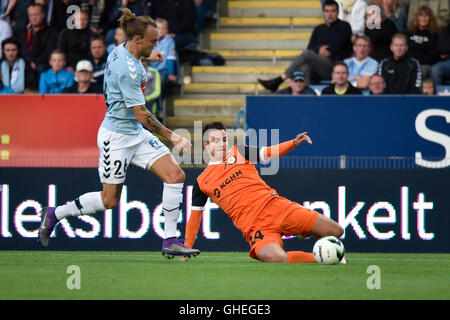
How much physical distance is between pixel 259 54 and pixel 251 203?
25.9ft

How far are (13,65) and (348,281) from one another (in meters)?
9.19

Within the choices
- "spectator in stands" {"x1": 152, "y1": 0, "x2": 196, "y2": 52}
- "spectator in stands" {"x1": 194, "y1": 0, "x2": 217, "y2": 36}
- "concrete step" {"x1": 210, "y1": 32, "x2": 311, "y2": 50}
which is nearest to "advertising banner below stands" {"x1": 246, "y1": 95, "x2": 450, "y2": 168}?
"spectator in stands" {"x1": 152, "y1": 0, "x2": 196, "y2": 52}

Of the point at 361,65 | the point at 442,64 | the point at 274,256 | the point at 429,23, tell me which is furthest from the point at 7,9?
the point at 274,256

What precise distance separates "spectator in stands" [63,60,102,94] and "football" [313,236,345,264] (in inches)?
260

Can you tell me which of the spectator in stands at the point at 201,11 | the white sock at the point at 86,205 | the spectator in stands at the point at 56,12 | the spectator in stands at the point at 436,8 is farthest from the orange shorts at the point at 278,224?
the spectator in stands at the point at 56,12

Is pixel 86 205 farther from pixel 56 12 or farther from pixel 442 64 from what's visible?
pixel 56 12

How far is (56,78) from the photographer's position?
15250 mm

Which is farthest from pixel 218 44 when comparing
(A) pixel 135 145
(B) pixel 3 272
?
(B) pixel 3 272

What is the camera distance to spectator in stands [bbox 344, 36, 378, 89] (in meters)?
14.8

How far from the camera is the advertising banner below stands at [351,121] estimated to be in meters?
12.9

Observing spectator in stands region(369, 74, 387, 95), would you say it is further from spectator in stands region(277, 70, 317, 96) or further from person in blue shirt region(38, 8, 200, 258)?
person in blue shirt region(38, 8, 200, 258)

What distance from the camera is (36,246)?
12.4 metres

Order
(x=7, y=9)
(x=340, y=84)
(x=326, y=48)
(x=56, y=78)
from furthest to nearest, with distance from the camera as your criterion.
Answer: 1. (x=7, y=9)
2. (x=326, y=48)
3. (x=56, y=78)
4. (x=340, y=84)

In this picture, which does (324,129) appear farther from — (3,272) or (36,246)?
(3,272)
